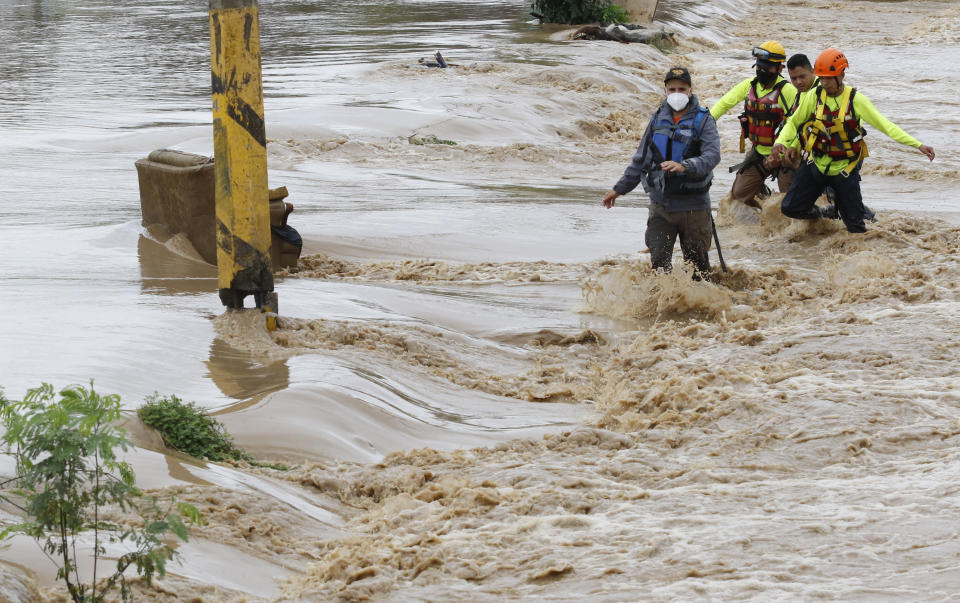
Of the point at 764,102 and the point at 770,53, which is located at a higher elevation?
the point at 770,53

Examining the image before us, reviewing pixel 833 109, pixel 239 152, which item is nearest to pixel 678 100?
pixel 833 109

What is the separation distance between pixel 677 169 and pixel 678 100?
0.57m

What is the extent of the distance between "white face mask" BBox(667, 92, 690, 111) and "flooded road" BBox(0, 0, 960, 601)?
4.84 ft

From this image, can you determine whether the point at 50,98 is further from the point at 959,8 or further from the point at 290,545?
the point at 959,8

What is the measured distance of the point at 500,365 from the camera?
805 centimetres

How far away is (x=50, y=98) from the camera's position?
18.5 metres

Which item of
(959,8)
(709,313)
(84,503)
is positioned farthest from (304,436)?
(959,8)

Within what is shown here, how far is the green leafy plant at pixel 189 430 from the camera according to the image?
17.5 feet

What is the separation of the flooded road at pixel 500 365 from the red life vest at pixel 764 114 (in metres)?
0.95

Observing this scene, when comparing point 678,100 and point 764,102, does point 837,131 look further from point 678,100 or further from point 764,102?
point 678,100

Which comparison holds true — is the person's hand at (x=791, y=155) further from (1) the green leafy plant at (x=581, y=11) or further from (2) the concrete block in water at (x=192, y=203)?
(1) the green leafy plant at (x=581, y=11)

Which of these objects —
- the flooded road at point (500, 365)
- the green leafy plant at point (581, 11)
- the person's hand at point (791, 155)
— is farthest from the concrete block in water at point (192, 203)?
the green leafy plant at point (581, 11)

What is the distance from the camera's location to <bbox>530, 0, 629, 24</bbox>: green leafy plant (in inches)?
1259

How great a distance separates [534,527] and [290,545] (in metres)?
1.04
